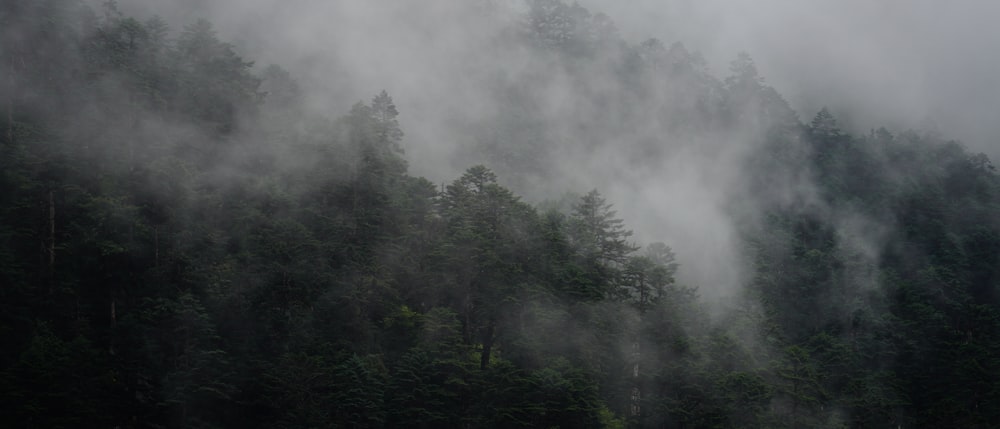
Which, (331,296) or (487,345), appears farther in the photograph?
(487,345)

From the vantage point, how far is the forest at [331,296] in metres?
35.2

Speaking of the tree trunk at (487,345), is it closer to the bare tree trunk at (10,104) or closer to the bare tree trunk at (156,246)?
the bare tree trunk at (156,246)

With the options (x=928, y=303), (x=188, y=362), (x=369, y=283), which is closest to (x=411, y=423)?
(x=369, y=283)

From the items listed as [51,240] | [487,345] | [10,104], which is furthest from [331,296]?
[10,104]

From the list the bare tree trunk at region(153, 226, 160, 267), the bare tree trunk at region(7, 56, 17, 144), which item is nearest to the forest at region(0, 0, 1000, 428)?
the bare tree trunk at region(153, 226, 160, 267)

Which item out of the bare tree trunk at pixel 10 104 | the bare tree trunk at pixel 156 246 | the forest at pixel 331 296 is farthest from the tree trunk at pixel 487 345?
the bare tree trunk at pixel 10 104

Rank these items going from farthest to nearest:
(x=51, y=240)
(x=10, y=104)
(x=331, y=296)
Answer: (x=10, y=104) < (x=331, y=296) < (x=51, y=240)

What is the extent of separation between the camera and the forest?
35.2 meters

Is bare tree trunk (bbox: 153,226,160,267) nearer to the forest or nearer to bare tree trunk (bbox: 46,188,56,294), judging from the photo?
the forest

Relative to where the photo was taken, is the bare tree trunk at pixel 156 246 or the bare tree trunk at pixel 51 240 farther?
the bare tree trunk at pixel 156 246

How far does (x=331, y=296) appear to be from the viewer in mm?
39062

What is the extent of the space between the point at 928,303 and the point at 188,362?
54434mm

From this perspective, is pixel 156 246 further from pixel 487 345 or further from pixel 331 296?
pixel 487 345

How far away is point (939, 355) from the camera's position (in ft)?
181
